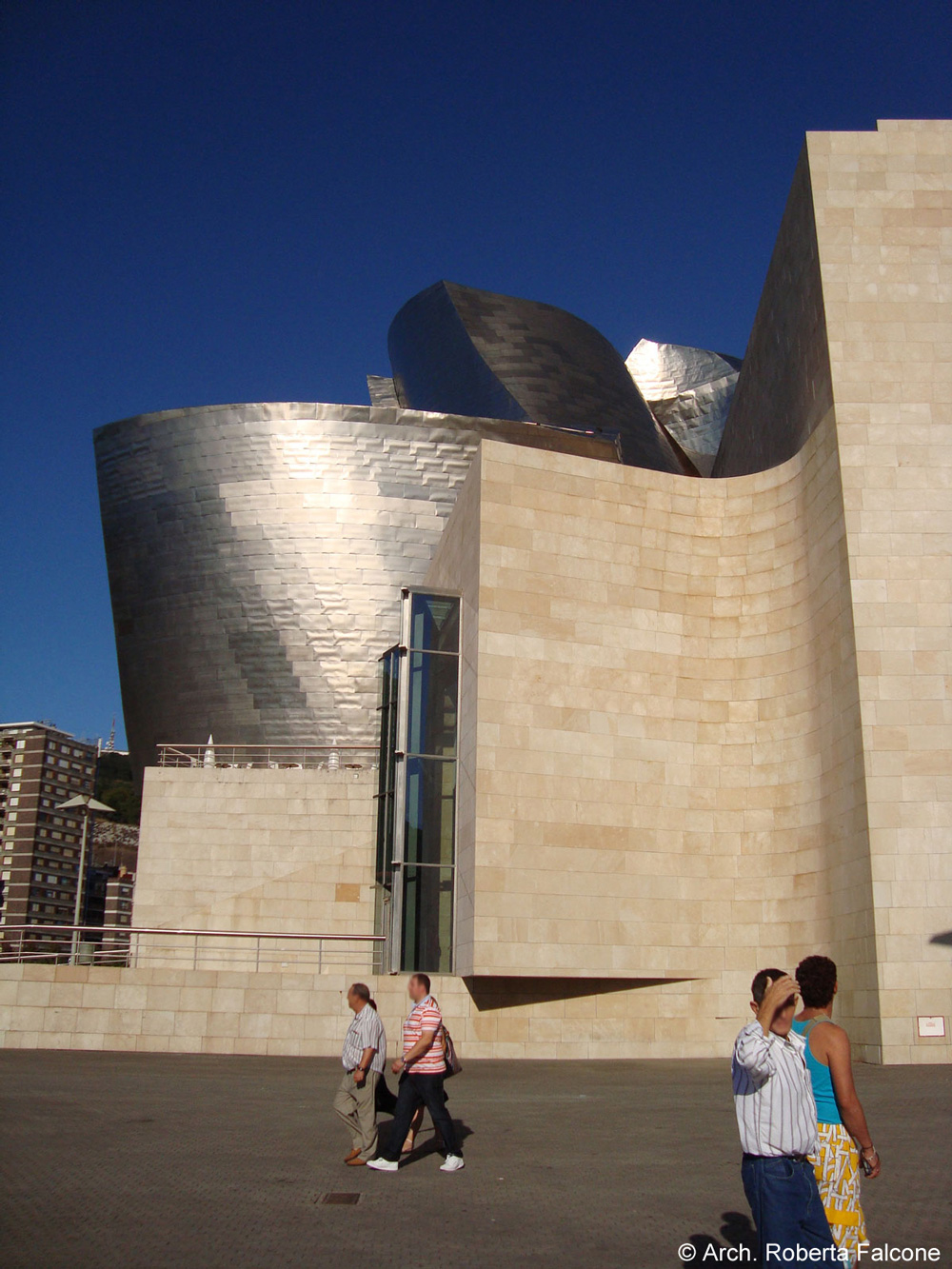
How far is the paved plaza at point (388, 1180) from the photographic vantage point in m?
4.69

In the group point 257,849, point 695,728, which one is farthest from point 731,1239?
point 257,849

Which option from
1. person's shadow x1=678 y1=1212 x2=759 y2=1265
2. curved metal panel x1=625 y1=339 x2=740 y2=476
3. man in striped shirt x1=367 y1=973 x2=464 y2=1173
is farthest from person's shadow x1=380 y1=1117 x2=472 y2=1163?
curved metal panel x1=625 y1=339 x2=740 y2=476

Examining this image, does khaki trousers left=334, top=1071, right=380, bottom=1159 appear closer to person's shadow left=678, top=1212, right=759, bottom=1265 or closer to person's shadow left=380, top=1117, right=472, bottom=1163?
person's shadow left=380, top=1117, right=472, bottom=1163

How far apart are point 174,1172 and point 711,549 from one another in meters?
13.0

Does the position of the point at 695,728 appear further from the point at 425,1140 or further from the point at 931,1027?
the point at 425,1140

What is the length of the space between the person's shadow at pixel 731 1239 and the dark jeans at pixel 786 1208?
110 cm

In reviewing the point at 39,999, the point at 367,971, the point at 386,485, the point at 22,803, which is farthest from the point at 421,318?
the point at 22,803

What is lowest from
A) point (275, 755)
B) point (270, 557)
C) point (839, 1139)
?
point (839, 1139)

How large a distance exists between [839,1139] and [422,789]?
1237 centimetres

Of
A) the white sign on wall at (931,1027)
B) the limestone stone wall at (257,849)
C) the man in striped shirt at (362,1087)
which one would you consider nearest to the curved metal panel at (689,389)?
the limestone stone wall at (257,849)

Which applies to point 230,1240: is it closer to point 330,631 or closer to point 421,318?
point 330,631

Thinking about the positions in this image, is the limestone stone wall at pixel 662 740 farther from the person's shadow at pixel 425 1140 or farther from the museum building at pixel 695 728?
the person's shadow at pixel 425 1140

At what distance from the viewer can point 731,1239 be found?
16.1 feet

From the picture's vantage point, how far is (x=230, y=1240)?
4.74 meters
